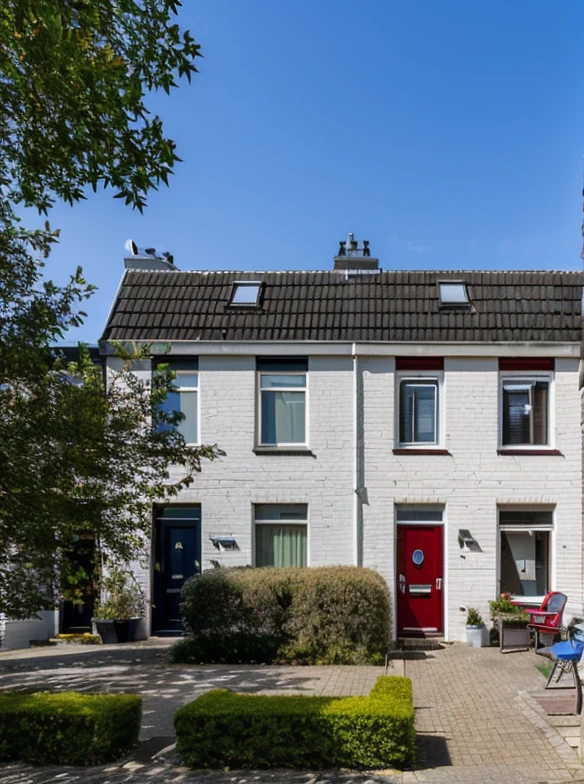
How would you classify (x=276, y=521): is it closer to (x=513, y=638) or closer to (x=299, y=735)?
(x=513, y=638)

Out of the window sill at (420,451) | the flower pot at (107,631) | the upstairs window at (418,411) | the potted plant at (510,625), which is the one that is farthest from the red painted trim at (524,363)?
the flower pot at (107,631)

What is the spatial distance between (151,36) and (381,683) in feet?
24.9

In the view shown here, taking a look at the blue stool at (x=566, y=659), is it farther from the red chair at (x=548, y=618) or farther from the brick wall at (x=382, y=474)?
the brick wall at (x=382, y=474)

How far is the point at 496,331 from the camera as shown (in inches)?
675

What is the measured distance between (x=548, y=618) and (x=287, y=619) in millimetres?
4954

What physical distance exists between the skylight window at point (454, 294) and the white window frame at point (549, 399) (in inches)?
70.1

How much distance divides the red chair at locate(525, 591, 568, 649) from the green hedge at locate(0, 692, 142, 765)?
887cm

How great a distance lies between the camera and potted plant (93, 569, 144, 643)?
1659 cm

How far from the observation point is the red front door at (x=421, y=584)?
16797 mm

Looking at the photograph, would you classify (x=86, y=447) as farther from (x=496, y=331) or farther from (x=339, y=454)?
(x=496, y=331)

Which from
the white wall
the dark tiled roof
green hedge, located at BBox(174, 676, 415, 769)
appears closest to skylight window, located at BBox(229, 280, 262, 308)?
the dark tiled roof

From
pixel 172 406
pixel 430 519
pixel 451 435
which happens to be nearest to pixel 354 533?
pixel 430 519

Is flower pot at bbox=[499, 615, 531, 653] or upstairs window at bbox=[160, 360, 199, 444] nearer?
flower pot at bbox=[499, 615, 531, 653]

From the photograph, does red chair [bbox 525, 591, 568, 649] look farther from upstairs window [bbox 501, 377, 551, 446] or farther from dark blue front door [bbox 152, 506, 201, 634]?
dark blue front door [bbox 152, 506, 201, 634]
